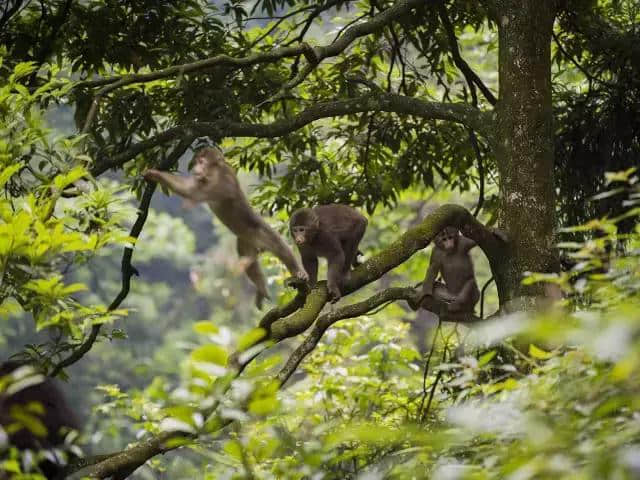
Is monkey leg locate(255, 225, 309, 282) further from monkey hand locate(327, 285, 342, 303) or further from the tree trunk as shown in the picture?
the tree trunk

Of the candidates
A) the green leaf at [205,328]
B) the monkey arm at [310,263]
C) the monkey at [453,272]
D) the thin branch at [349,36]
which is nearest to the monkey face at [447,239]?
the monkey at [453,272]

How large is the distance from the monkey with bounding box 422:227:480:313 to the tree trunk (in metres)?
1.00

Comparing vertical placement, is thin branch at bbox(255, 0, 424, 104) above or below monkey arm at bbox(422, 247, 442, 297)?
above

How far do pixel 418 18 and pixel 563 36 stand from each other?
4.14 feet

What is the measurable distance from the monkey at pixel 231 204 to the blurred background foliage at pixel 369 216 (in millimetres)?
439

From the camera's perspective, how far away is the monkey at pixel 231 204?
4.55 meters

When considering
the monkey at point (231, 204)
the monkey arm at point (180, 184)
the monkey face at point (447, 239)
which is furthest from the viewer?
the monkey face at point (447, 239)

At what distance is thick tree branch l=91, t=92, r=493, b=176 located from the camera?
4773mm

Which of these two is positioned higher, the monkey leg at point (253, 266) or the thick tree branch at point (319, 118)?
the thick tree branch at point (319, 118)

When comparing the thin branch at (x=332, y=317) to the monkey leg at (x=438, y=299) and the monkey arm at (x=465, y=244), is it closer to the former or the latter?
the monkey leg at (x=438, y=299)

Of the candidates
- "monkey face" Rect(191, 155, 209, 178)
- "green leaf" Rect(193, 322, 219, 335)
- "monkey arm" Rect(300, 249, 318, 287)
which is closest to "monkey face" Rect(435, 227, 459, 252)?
"monkey arm" Rect(300, 249, 318, 287)

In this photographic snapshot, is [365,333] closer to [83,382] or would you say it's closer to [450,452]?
[450,452]

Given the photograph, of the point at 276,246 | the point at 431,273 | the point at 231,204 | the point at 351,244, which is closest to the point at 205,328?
the point at 231,204

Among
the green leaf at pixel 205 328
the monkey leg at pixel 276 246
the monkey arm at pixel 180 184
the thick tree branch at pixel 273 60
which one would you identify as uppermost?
the thick tree branch at pixel 273 60
